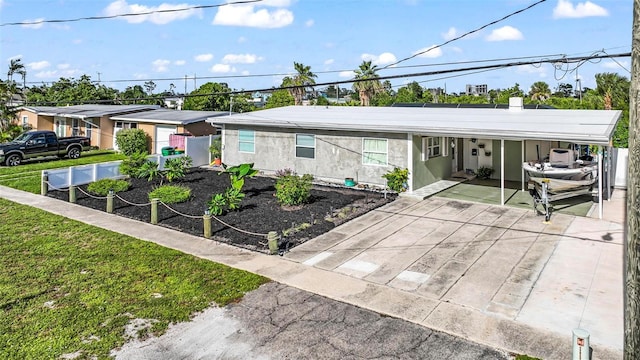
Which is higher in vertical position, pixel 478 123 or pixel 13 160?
pixel 478 123

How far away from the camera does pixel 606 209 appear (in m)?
13.7

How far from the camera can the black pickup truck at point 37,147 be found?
76.1ft

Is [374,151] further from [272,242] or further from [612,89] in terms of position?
[612,89]

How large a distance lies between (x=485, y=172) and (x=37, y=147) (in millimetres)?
24459

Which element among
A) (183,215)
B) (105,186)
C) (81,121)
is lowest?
(183,215)

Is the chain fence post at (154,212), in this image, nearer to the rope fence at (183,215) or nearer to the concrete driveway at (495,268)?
the rope fence at (183,215)

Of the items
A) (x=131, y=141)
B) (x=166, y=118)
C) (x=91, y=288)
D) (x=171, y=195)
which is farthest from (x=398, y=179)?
(x=131, y=141)

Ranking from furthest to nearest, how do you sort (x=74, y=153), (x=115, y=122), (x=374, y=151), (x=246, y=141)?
(x=115, y=122)
(x=74, y=153)
(x=246, y=141)
(x=374, y=151)

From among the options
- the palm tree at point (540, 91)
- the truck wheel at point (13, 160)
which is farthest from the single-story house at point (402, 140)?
the palm tree at point (540, 91)

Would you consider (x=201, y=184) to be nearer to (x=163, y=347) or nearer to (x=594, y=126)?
(x=163, y=347)

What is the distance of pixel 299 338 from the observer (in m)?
6.50

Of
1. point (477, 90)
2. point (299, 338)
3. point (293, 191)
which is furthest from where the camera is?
point (477, 90)

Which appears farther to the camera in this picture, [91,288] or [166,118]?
[166,118]

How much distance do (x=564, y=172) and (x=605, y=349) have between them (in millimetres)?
9465
